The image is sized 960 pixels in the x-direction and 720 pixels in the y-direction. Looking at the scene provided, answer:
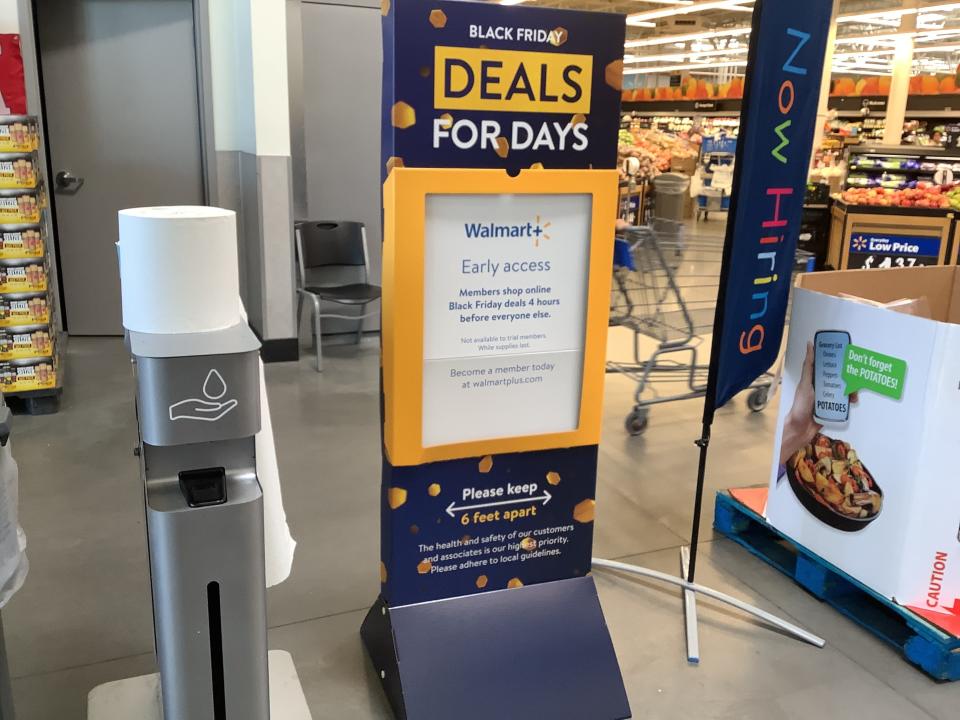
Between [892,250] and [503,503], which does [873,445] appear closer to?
[503,503]

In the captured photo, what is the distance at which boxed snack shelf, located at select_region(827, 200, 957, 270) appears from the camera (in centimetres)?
796

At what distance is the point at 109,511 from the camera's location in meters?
3.39

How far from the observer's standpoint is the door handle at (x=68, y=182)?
232 inches

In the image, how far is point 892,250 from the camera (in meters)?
8.27

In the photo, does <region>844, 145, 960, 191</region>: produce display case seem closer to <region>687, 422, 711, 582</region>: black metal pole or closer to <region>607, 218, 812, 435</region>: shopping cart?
<region>607, 218, 812, 435</region>: shopping cart

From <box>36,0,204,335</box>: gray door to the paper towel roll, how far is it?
16.4 ft

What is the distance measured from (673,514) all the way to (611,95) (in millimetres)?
2066

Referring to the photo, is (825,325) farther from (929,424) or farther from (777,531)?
(777,531)

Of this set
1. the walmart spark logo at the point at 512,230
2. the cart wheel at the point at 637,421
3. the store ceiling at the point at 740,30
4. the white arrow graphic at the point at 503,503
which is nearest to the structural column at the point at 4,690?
the white arrow graphic at the point at 503,503

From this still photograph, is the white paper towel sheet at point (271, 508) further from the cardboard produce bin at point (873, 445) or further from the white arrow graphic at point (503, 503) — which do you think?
the cardboard produce bin at point (873, 445)

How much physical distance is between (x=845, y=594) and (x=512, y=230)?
1.86 meters

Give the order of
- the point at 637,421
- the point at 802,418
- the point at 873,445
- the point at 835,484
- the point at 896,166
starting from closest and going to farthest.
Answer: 1. the point at 873,445
2. the point at 835,484
3. the point at 802,418
4. the point at 637,421
5. the point at 896,166

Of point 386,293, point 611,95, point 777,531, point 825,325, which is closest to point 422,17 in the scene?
point 611,95

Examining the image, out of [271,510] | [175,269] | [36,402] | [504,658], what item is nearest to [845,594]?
[504,658]
